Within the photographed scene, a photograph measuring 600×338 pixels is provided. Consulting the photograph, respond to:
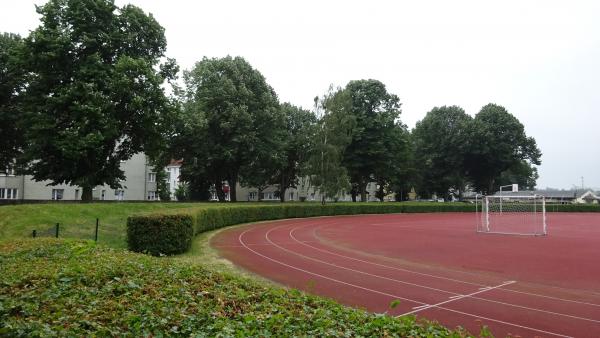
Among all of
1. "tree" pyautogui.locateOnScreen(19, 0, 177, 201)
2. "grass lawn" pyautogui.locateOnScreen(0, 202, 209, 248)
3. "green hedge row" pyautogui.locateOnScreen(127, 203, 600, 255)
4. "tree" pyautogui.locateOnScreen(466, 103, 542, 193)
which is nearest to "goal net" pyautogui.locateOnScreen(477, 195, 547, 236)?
"green hedge row" pyautogui.locateOnScreen(127, 203, 600, 255)

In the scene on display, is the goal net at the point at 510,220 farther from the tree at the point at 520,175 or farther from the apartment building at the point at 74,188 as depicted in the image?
the apartment building at the point at 74,188

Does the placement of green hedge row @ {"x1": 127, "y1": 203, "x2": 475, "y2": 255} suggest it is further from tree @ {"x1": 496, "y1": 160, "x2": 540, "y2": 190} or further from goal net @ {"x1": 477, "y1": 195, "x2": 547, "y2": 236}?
tree @ {"x1": 496, "y1": 160, "x2": 540, "y2": 190}

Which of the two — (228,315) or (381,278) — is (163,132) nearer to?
(381,278)

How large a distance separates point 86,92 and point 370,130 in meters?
40.6

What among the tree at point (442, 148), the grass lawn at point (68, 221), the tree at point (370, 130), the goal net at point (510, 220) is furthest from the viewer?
the tree at point (442, 148)

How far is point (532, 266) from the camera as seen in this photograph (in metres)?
16.5

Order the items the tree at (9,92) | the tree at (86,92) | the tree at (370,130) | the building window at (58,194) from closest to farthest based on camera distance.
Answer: the tree at (86,92) < the tree at (9,92) < the building window at (58,194) < the tree at (370,130)

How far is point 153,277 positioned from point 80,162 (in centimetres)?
2704

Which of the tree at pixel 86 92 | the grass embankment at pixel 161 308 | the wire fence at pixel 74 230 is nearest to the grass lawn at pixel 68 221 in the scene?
the wire fence at pixel 74 230

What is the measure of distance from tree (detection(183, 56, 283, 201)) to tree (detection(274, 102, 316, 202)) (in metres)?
7.82

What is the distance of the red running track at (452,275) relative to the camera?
31.1 ft

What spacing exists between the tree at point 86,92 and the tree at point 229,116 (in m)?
9.49

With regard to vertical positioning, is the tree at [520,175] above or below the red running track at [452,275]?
above

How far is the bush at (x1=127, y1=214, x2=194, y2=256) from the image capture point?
57.5 feet
